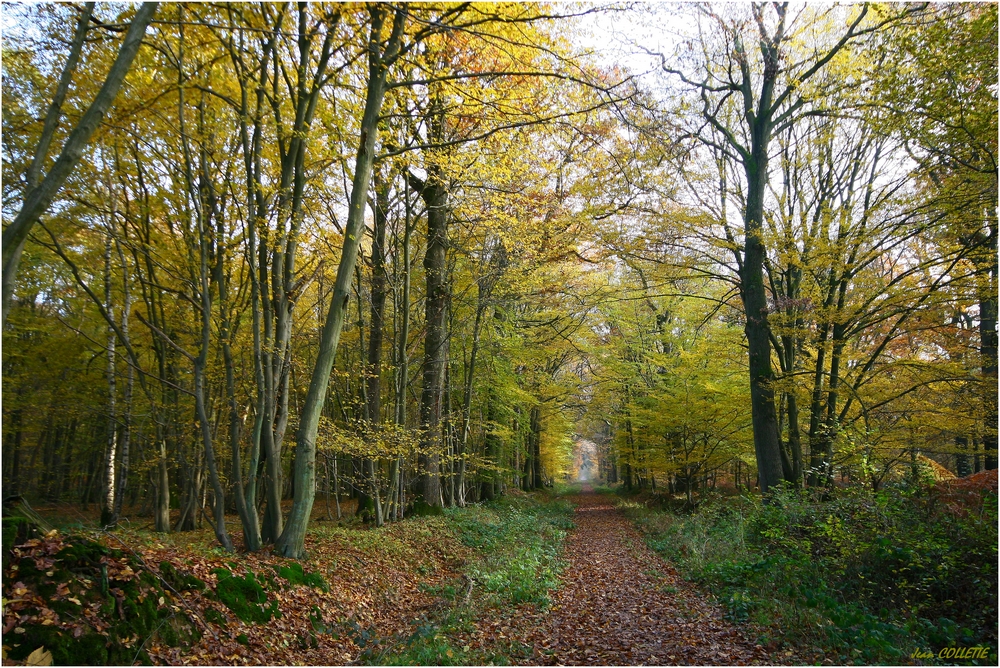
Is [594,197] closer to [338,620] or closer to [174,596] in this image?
[338,620]

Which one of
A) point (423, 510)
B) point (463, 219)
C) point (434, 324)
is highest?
point (463, 219)

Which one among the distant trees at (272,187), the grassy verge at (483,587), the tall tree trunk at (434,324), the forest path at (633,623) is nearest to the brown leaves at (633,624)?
the forest path at (633,623)

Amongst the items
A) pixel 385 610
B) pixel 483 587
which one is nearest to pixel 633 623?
pixel 483 587

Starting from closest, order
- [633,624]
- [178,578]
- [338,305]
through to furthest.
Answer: [178,578] → [633,624] → [338,305]

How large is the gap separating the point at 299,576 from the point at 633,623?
403 cm

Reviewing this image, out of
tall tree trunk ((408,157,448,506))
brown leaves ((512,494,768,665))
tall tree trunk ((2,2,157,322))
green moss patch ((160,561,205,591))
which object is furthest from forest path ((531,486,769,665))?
tall tree trunk ((2,2,157,322))

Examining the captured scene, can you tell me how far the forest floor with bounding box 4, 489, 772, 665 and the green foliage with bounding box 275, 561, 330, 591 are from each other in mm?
18

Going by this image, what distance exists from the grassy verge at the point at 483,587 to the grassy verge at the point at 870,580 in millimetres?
2488

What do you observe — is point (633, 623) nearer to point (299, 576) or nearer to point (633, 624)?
point (633, 624)

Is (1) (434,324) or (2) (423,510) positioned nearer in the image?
(2) (423,510)

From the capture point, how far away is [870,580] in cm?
561

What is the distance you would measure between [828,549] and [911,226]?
5954 mm

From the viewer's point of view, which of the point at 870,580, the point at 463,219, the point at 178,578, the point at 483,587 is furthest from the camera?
the point at 463,219

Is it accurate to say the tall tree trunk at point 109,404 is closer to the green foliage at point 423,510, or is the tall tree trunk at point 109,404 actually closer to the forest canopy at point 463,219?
the forest canopy at point 463,219
